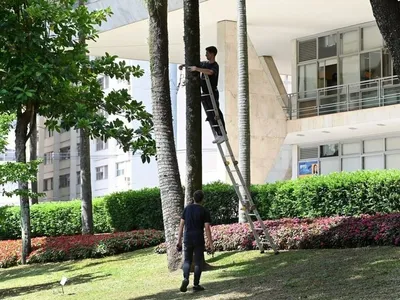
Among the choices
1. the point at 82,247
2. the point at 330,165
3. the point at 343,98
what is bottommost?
the point at 82,247

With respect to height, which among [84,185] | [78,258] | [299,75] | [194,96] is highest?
[299,75]

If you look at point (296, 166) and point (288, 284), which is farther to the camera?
point (296, 166)

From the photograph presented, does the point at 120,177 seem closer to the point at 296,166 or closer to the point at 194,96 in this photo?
the point at 296,166

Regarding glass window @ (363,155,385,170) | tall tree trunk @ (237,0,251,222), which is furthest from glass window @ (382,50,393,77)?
tall tree trunk @ (237,0,251,222)

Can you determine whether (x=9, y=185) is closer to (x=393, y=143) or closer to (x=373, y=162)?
(x=373, y=162)

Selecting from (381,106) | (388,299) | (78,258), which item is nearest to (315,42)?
(381,106)

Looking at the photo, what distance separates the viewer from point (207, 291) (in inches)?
505

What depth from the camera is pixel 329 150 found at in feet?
108

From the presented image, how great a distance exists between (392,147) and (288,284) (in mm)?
19168

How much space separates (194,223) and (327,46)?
20793mm

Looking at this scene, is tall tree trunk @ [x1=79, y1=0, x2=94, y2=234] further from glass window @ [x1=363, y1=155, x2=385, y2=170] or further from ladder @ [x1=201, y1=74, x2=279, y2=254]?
glass window @ [x1=363, y1=155, x2=385, y2=170]

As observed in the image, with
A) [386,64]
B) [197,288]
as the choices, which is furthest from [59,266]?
[386,64]

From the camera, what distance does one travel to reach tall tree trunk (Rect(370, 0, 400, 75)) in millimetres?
8836

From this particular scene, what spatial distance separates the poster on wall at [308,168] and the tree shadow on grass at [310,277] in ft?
59.1
